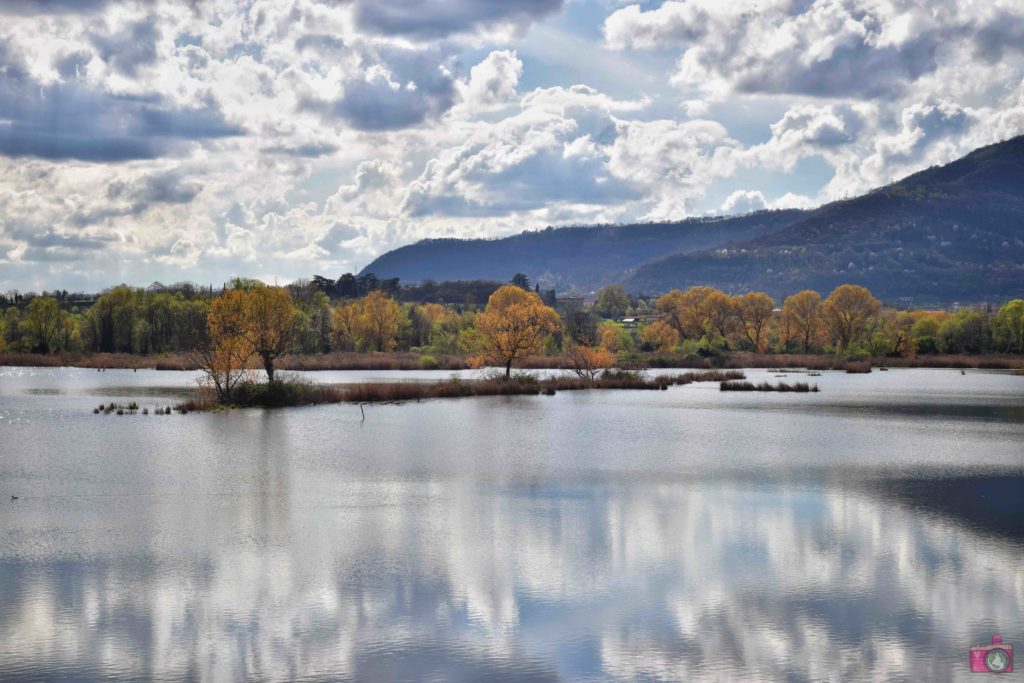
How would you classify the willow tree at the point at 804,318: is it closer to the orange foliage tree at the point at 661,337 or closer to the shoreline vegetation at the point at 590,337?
the shoreline vegetation at the point at 590,337

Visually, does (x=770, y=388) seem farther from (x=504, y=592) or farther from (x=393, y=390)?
(x=504, y=592)

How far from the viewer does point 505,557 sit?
22.6 m

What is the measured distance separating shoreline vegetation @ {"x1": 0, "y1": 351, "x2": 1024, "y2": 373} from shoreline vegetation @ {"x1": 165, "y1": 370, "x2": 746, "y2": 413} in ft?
78.7

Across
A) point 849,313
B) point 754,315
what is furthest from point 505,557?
point 754,315

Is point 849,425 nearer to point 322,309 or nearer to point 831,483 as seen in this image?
point 831,483

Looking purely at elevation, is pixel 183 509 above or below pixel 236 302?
below

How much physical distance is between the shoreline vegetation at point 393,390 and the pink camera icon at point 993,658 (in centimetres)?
5051

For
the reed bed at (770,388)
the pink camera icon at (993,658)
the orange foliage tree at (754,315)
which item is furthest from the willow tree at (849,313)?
the pink camera icon at (993,658)

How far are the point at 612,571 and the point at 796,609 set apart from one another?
14.1 feet

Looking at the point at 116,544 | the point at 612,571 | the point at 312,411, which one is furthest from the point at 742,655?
the point at 312,411

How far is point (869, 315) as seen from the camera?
461 ft

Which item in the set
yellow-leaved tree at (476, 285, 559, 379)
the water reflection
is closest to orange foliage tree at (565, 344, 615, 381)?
yellow-leaved tree at (476, 285, 559, 379)

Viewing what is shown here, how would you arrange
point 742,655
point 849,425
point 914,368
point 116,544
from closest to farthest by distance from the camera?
point 742,655, point 116,544, point 849,425, point 914,368

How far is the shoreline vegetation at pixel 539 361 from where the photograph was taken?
376 ft
